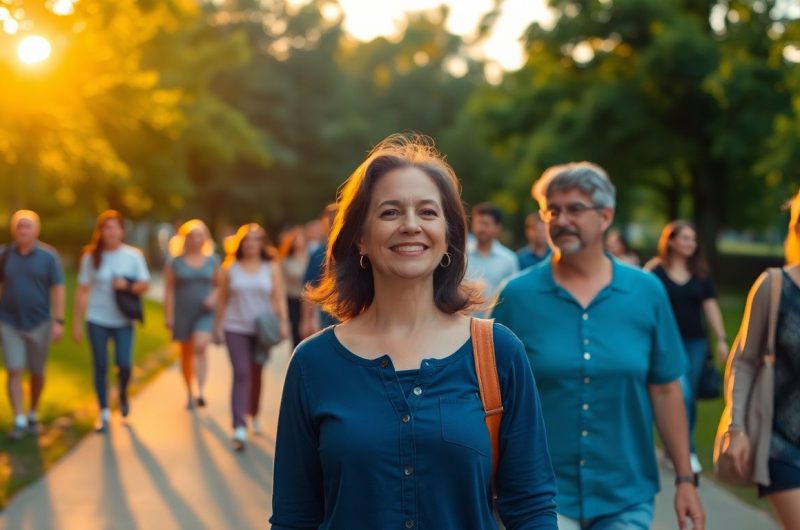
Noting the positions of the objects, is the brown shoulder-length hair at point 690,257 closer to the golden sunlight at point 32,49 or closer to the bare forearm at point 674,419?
the bare forearm at point 674,419

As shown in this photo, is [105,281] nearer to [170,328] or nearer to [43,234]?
[170,328]

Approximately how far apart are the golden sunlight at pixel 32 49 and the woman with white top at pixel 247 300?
2648mm

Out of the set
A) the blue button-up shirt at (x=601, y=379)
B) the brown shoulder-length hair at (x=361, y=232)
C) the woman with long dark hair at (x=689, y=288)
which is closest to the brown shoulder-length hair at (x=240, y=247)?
the woman with long dark hair at (x=689, y=288)

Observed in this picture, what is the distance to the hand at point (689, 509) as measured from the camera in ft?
13.7

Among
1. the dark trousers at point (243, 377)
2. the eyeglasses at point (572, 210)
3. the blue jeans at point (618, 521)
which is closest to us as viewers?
the blue jeans at point (618, 521)

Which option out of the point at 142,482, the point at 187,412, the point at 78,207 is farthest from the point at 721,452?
the point at 78,207

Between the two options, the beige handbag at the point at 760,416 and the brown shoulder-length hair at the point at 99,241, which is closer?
the beige handbag at the point at 760,416

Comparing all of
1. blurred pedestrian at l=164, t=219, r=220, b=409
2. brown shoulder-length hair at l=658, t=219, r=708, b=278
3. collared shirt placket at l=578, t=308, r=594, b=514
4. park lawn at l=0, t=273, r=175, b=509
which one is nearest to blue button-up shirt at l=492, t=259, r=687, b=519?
collared shirt placket at l=578, t=308, r=594, b=514

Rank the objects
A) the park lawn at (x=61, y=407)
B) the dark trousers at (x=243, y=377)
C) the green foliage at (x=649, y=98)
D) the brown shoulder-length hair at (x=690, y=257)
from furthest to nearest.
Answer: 1. the green foliage at (x=649, y=98)
2. the dark trousers at (x=243, y=377)
3. the brown shoulder-length hair at (x=690, y=257)
4. the park lawn at (x=61, y=407)

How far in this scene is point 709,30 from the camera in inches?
1463

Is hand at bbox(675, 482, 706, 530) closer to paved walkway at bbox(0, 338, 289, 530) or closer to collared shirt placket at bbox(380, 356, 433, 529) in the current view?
collared shirt placket at bbox(380, 356, 433, 529)

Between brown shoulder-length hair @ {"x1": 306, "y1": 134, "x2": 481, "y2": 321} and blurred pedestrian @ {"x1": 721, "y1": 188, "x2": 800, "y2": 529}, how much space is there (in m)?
1.71

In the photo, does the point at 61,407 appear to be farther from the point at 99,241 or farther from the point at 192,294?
the point at 99,241

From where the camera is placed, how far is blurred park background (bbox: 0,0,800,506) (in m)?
17.3
